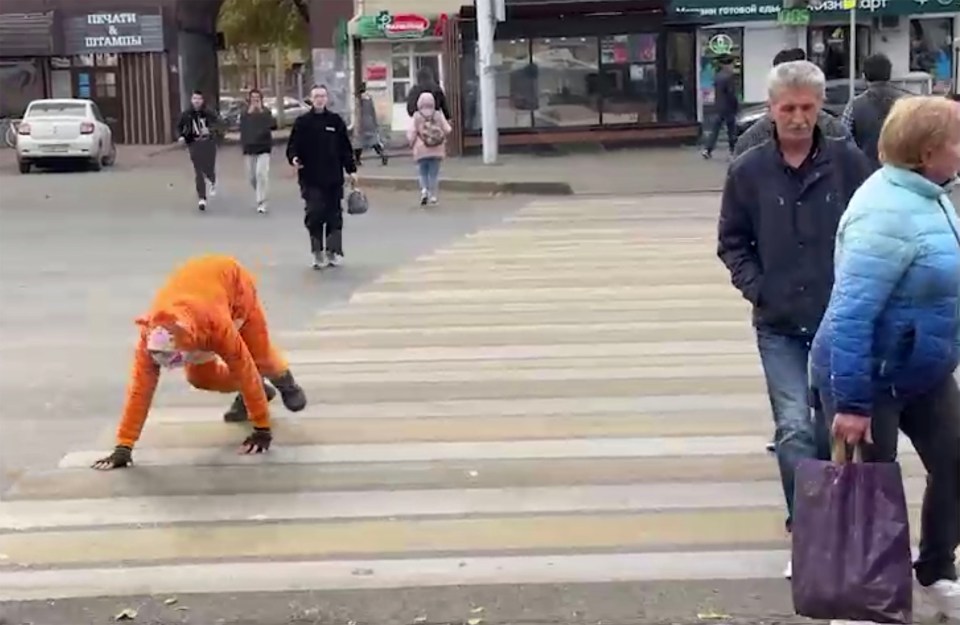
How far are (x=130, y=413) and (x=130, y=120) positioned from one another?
3660 cm

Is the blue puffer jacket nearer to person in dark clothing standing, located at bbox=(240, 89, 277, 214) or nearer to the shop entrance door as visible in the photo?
person in dark clothing standing, located at bbox=(240, 89, 277, 214)

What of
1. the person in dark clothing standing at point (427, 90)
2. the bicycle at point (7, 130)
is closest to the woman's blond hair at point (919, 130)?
the person in dark clothing standing at point (427, 90)

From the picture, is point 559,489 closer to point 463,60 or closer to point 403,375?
point 403,375

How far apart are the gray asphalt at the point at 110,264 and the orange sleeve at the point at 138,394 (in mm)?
614

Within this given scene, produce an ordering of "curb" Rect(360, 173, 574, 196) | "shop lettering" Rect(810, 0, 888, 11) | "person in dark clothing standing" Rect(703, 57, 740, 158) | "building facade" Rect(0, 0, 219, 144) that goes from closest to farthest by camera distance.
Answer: "curb" Rect(360, 173, 574, 196) → "person in dark clothing standing" Rect(703, 57, 740, 158) → "shop lettering" Rect(810, 0, 888, 11) → "building facade" Rect(0, 0, 219, 144)

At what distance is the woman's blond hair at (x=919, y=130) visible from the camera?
13.8ft

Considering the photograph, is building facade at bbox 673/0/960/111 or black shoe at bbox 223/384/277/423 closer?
black shoe at bbox 223/384/277/423

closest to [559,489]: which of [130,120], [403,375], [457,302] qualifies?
[403,375]

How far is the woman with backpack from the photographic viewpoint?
20.1 metres

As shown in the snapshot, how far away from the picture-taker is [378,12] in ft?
104

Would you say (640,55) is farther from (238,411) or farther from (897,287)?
(897,287)

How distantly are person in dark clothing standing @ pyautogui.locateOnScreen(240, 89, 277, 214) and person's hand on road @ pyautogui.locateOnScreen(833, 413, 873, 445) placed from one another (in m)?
16.3

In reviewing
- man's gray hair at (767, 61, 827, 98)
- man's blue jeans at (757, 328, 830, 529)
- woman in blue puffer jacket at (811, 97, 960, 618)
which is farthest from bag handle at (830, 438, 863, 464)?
man's gray hair at (767, 61, 827, 98)

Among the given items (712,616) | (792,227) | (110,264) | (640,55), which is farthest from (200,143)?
(712,616)
